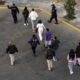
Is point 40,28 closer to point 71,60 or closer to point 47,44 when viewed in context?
point 47,44

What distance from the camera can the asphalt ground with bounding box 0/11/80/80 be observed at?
89.7 feet

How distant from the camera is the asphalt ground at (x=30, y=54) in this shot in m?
27.3

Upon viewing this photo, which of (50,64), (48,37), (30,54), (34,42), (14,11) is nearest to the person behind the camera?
(50,64)

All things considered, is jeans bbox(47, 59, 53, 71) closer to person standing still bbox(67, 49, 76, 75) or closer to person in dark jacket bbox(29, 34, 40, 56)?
person standing still bbox(67, 49, 76, 75)

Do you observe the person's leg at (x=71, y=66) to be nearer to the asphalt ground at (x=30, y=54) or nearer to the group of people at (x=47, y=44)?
the group of people at (x=47, y=44)

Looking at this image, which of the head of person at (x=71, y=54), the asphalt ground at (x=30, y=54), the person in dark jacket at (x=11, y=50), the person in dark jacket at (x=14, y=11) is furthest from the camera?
the person in dark jacket at (x=14, y=11)

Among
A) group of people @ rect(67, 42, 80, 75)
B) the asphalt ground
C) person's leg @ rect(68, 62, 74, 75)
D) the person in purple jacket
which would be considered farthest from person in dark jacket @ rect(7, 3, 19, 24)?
person's leg @ rect(68, 62, 74, 75)

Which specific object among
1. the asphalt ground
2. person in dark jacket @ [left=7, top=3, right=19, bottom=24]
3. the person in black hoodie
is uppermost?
person in dark jacket @ [left=7, top=3, right=19, bottom=24]

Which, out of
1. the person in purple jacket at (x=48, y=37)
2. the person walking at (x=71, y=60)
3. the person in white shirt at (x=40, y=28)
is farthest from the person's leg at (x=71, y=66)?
the person in white shirt at (x=40, y=28)

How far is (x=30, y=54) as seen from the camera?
29.7 metres

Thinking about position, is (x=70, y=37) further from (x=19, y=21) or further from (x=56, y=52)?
(x=19, y=21)

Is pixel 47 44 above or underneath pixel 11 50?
underneath

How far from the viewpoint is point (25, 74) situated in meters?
27.5

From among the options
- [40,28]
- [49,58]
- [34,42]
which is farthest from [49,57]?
[40,28]
